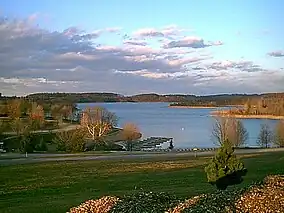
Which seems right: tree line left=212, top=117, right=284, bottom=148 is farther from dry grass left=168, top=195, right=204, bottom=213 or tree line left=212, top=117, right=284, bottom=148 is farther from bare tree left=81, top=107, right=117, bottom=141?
dry grass left=168, top=195, right=204, bottom=213

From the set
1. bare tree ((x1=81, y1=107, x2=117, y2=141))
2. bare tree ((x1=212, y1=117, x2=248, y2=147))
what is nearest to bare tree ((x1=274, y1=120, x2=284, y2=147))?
bare tree ((x1=212, y1=117, x2=248, y2=147))

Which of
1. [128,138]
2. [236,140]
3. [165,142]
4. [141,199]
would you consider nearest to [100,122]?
[128,138]

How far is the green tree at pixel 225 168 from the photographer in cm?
1398

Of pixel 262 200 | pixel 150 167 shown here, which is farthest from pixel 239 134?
pixel 262 200

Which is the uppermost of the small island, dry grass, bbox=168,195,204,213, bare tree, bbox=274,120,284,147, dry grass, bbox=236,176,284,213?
the small island

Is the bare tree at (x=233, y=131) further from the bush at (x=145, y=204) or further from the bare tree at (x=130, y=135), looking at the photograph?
the bush at (x=145, y=204)

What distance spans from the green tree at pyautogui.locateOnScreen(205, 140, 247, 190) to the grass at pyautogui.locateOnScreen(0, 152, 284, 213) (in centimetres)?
136

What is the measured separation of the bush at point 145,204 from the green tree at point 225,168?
1.99 meters

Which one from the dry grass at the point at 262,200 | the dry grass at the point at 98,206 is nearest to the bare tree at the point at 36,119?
the dry grass at the point at 98,206

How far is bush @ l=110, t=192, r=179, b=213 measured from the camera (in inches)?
446

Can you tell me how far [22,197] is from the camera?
18.1 metres

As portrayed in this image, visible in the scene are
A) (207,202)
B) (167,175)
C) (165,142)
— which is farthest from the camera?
(165,142)

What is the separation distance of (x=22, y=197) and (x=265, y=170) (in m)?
13.2

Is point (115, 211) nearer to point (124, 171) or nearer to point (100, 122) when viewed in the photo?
point (124, 171)
